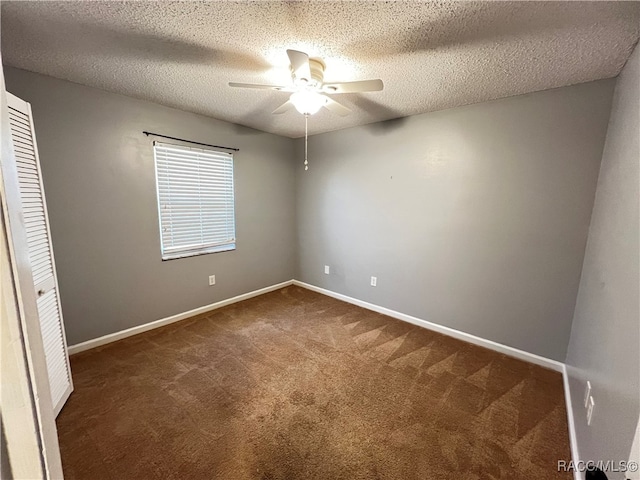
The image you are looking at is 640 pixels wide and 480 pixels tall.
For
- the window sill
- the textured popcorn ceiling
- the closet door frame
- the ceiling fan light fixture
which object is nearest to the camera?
the closet door frame

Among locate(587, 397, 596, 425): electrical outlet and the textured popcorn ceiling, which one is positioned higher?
the textured popcorn ceiling

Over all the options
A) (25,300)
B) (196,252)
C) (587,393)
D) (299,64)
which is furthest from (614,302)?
(196,252)

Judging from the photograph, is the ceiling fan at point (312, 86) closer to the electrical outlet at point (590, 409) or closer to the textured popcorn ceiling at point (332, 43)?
the textured popcorn ceiling at point (332, 43)

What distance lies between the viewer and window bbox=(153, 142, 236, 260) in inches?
109

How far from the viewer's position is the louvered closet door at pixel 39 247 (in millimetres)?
1480

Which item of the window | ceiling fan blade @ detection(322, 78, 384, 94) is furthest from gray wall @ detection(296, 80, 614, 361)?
the window

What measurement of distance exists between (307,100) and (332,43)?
355 mm

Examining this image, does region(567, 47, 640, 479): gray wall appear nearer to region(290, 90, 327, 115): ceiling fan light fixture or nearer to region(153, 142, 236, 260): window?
region(290, 90, 327, 115): ceiling fan light fixture

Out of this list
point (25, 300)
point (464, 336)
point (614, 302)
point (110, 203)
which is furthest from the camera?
point (464, 336)

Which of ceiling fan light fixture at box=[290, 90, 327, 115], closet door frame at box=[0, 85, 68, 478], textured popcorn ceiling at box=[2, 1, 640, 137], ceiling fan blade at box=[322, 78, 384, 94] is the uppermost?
textured popcorn ceiling at box=[2, 1, 640, 137]

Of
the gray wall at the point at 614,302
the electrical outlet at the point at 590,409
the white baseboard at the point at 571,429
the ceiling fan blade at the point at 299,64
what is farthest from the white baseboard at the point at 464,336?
the ceiling fan blade at the point at 299,64

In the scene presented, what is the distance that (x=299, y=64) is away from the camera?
1.49m

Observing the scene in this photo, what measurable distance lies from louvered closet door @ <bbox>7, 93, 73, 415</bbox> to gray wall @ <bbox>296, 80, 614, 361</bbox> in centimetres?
280

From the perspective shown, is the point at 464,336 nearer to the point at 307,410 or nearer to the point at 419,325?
the point at 419,325
